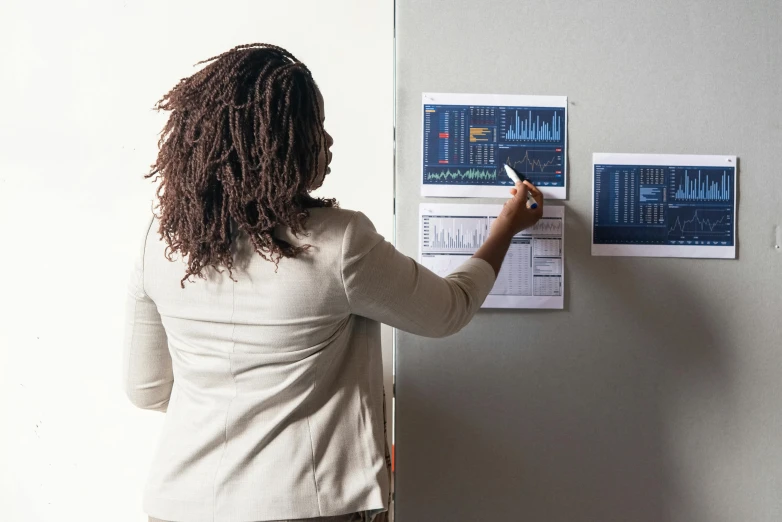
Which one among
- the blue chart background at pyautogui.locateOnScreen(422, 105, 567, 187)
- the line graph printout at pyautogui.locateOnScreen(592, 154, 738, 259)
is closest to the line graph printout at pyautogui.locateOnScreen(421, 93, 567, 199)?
the blue chart background at pyautogui.locateOnScreen(422, 105, 567, 187)

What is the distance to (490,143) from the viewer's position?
1526 mm

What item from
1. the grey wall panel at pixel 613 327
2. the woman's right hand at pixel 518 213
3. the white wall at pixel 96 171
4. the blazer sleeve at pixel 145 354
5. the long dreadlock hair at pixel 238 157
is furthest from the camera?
the white wall at pixel 96 171

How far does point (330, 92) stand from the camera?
1867 mm

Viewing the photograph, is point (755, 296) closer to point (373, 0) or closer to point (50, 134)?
point (373, 0)

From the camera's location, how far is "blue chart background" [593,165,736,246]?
1.54m

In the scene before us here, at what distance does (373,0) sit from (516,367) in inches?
46.2

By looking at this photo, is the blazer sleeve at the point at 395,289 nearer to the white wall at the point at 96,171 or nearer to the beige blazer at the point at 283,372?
the beige blazer at the point at 283,372

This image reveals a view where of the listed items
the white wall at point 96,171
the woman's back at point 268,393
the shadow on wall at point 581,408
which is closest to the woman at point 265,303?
the woman's back at point 268,393

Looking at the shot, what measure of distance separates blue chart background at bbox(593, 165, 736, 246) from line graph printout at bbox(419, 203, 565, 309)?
119 millimetres

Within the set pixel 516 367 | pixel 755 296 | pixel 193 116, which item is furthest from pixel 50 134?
pixel 755 296

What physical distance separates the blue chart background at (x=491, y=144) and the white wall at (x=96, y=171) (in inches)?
15.3

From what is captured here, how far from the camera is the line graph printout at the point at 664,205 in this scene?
1.54m

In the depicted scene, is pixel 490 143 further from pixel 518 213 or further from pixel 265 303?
pixel 265 303

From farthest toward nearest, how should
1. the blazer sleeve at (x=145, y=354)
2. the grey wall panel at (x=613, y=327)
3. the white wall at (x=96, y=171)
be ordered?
the white wall at (x=96, y=171), the grey wall panel at (x=613, y=327), the blazer sleeve at (x=145, y=354)
